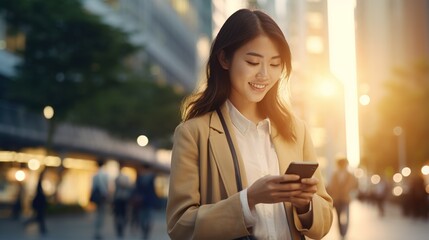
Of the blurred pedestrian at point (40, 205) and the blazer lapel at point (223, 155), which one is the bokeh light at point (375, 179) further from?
the blazer lapel at point (223, 155)

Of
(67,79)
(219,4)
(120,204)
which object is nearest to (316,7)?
(219,4)

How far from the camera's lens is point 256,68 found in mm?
3180

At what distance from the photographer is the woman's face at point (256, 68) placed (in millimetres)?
3176

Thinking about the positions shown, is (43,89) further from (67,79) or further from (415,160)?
(415,160)

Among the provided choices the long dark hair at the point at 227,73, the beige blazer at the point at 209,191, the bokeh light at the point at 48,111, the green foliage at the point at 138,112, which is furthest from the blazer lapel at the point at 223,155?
the green foliage at the point at 138,112

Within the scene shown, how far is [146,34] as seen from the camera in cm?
7338

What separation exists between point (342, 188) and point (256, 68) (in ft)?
46.2

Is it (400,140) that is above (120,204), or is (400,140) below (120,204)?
above

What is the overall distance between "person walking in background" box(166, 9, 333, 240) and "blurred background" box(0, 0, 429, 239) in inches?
9.5

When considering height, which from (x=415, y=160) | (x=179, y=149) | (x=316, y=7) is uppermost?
(x=316, y=7)

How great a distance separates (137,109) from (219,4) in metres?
104

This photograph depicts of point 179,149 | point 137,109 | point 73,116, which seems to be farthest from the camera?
point 137,109

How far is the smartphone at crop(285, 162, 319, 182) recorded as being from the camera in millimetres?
2785

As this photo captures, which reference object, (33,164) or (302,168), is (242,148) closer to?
(302,168)
